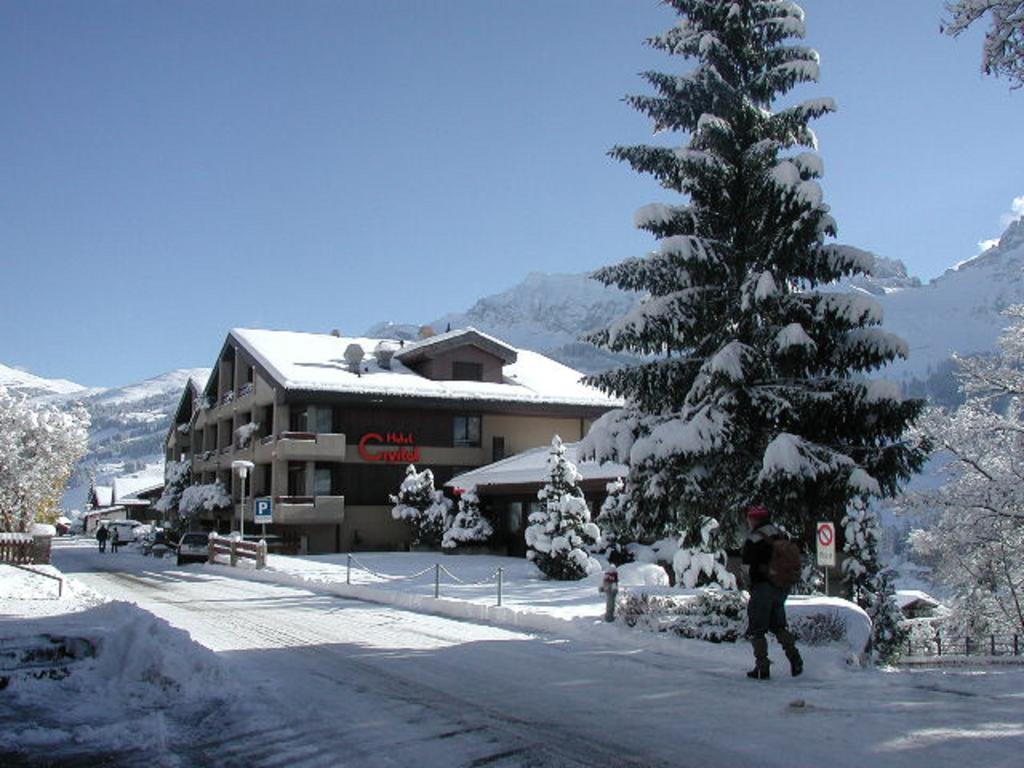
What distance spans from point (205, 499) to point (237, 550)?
53.2 ft

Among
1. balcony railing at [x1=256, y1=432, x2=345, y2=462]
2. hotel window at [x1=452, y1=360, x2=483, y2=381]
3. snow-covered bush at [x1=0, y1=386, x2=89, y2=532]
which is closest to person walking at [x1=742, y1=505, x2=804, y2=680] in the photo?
balcony railing at [x1=256, y1=432, x2=345, y2=462]

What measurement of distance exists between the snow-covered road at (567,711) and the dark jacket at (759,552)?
116 cm

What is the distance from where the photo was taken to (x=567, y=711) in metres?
8.37

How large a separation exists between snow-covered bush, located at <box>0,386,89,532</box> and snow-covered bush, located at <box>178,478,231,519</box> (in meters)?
11.2

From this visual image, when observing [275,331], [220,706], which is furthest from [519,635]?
[275,331]

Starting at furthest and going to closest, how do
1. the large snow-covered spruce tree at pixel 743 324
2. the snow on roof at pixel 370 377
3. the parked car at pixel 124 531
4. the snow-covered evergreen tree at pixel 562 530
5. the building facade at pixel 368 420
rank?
the parked car at pixel 124 531 < the snow on roof at pixel 370 377 < the building facade at pixel 368 420 < the snow-covered evergreen tree at pixel 562 530 < the large snow-covered spruce tree at pixel 743 324

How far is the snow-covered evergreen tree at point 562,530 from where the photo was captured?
2544 centimetres

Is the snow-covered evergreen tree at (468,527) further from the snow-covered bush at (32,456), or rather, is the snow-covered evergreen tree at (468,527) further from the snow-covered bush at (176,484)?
the snow-covered bush at (32,456)

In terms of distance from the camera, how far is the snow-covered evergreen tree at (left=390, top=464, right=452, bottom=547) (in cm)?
3753

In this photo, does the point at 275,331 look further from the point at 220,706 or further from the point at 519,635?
the point at 220,706

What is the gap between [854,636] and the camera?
37.5ft

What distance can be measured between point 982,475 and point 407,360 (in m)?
27.0

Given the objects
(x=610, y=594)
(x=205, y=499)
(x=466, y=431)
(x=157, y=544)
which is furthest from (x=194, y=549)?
(x=610, y=594)

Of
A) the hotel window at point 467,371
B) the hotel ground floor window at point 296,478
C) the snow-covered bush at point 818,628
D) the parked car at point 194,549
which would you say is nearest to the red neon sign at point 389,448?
the hotel ground floor window at point 296,478
